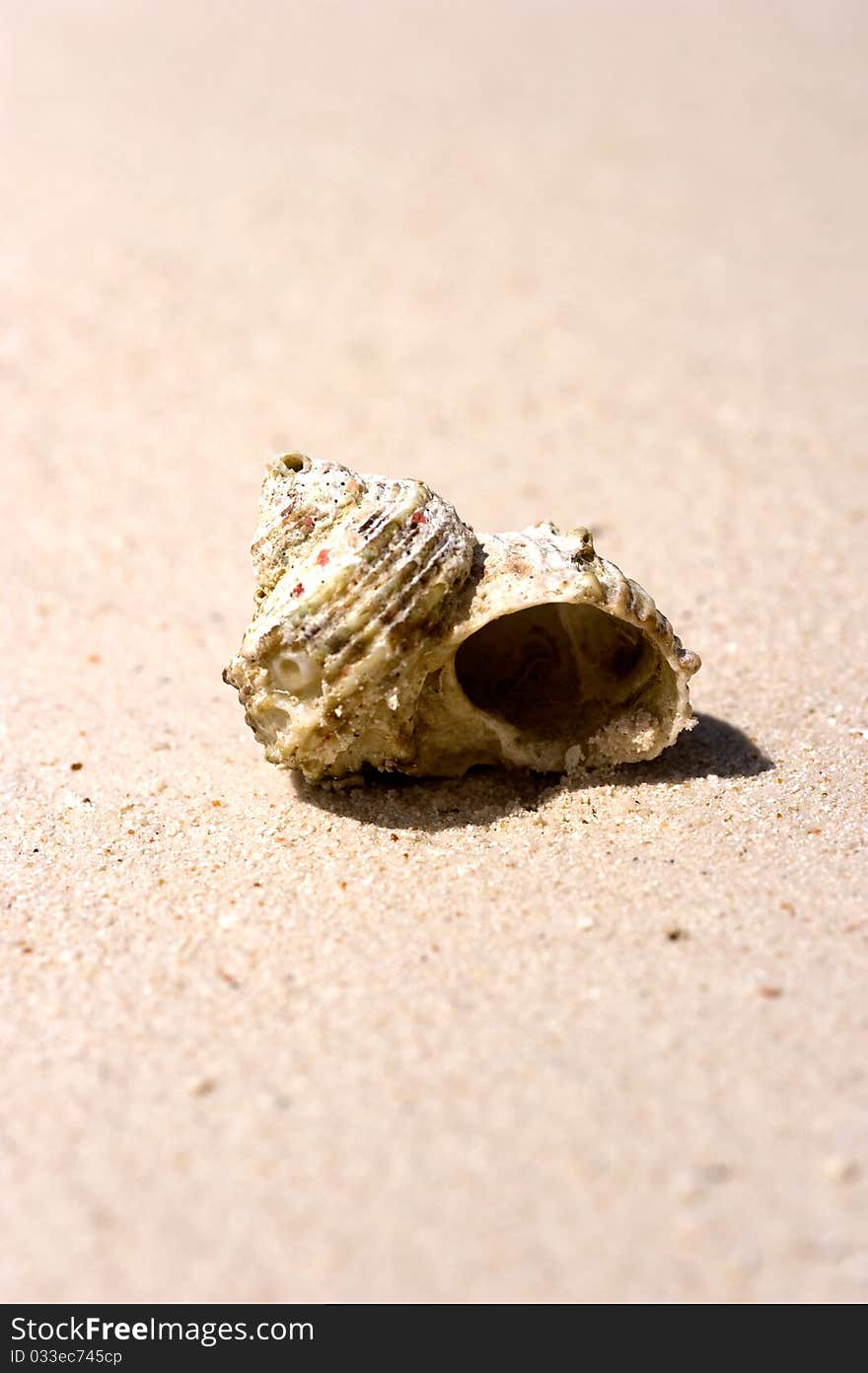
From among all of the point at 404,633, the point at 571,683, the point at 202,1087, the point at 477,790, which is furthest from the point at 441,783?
the point at 202,1087

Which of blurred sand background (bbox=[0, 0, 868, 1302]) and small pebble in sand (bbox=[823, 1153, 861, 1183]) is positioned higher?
blurred sand background (bbox=[0, 0, 868, 1302])

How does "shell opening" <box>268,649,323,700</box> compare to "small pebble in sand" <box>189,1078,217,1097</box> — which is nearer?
"small pebble in sand" <box>189,1078,217,1097</box>

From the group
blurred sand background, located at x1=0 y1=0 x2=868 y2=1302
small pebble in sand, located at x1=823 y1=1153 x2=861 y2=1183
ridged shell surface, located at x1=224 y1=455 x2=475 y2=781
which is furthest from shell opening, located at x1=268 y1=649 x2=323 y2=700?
small pebble in sand, located at x1=823 y1=1153 x2=861 y2=1183

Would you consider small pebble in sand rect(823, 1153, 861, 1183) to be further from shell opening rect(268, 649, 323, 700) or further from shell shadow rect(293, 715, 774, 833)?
shell opening rect(268, 649, 323, 700)

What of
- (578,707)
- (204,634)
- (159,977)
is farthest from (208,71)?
(159,977)

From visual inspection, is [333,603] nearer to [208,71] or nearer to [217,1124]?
[217,1124]

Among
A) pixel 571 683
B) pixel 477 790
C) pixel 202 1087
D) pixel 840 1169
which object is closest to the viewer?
pixel 840 1169

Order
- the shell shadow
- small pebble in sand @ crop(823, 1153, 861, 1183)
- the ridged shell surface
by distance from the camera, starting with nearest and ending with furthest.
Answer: small pebble in sand @ crop(823, 1153, 861, 1183) < the ridged shell surface < the shell shadow

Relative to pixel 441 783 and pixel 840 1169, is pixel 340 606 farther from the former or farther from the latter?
pixel 840 1169
